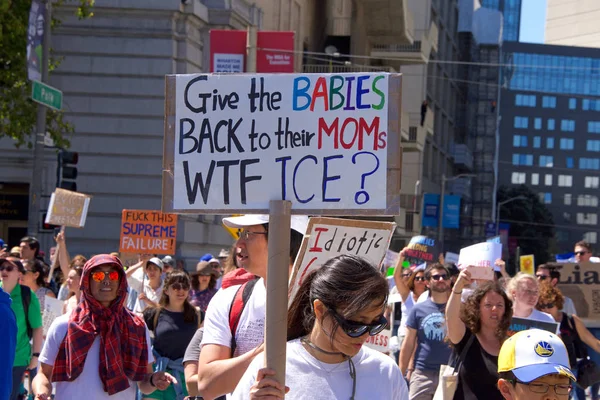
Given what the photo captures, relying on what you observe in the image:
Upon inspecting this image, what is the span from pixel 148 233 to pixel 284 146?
37.9 feet

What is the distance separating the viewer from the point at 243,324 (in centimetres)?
465

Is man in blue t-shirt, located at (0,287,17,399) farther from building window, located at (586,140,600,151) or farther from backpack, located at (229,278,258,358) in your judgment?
building window, located at (586,140,600,151)

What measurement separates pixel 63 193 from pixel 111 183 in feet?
33.8

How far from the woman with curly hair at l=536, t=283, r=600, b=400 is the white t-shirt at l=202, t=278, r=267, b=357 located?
19.3 ft

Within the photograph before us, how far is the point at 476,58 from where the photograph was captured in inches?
3403

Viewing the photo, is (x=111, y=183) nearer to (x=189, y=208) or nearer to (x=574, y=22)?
(x=189, y=208)

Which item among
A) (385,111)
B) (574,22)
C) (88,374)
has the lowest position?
(88,374)

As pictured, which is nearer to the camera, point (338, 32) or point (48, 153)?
point (48, 153)

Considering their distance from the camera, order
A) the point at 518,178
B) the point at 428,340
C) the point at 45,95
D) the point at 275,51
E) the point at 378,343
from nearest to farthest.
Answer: the point at 378,343
the point at 428,340
the point at 45,95
the point at 275,51
the point at 518,178

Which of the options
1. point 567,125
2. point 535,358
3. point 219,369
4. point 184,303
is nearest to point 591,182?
point 567,125

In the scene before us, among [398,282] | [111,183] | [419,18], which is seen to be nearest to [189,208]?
[398,282]

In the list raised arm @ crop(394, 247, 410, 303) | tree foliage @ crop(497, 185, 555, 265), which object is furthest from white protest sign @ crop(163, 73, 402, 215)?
tree foliage @ crop(497, 185, 555, 265)

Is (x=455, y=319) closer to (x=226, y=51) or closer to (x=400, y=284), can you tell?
(x=400, y=284)

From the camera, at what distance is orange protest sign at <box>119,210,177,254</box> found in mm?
15195
